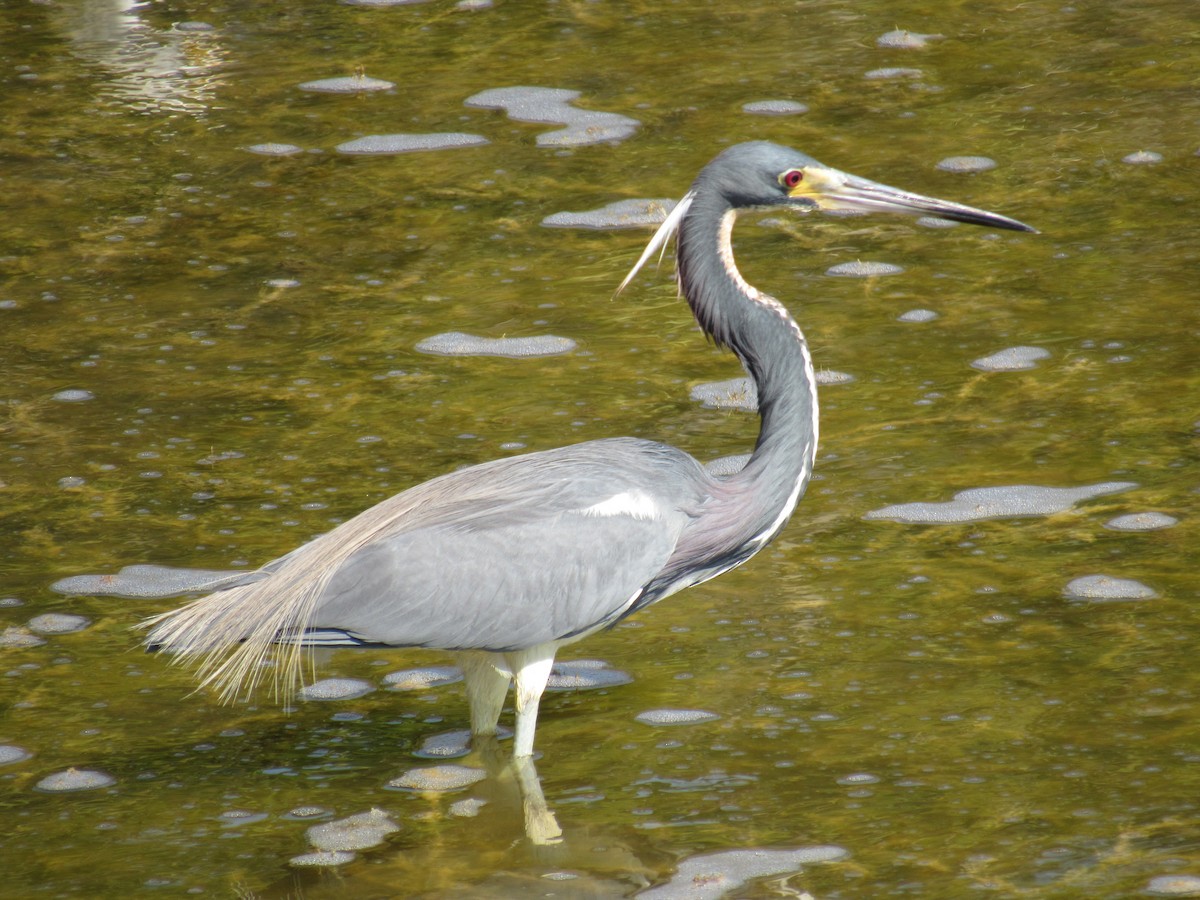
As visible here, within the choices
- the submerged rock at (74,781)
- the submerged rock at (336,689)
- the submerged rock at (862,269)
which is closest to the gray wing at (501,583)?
the submerged rock at (336,689)

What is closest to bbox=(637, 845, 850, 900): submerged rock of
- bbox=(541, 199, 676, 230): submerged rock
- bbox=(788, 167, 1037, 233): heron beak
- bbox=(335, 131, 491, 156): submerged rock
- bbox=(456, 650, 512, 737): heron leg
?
bbox=(456, 650, 512, 737): heron leg

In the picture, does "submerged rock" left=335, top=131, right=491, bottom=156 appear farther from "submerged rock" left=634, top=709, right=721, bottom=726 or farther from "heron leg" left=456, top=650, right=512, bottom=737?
"submerged rock" left=634, top=709, right=721, bottom=726

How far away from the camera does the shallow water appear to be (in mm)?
4922

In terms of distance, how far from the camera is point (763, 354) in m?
5.52

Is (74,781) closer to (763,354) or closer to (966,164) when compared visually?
(763,354)

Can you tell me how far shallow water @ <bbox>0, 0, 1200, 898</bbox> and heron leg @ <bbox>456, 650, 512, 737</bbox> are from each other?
166 millimetres

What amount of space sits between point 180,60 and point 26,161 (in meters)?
1.66

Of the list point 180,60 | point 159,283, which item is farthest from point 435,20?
point 159,283

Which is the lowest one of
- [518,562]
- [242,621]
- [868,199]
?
[242,621]

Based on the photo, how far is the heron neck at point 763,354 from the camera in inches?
215

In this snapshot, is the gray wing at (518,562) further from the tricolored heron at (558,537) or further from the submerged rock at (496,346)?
the submerged rock at (496,346)

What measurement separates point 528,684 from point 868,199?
1.92 meters

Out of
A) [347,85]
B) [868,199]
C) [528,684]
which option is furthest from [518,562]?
[347,85]

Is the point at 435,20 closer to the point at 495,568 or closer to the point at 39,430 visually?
the point at 39,430
